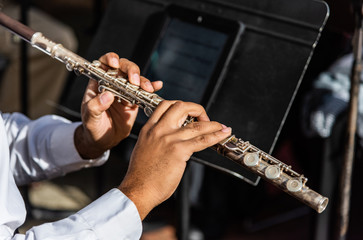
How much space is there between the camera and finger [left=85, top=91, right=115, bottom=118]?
103cm

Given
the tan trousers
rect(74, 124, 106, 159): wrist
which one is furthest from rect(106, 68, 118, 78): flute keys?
the tan trousers

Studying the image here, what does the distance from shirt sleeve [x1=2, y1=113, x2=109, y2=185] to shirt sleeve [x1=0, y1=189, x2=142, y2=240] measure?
0.36 metres

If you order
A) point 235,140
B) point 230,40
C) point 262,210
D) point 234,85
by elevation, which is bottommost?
point 262,210

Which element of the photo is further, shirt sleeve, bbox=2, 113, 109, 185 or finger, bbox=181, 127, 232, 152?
shirt sleeve, bbox=2, 113, 109, 185

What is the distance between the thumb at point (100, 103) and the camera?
1032 millimetres

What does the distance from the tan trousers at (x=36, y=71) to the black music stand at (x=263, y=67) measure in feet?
5.00

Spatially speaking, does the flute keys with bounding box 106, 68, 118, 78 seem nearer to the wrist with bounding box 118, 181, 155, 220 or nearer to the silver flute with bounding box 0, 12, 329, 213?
the silver flute with bounding box 0, 12, 329, 213

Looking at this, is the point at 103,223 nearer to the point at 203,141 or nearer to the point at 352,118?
the point at 203,141

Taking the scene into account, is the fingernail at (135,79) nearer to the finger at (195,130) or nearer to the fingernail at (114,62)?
the fingernail at (114,62)

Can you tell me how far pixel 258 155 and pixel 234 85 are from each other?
31cm

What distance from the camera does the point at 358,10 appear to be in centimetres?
120

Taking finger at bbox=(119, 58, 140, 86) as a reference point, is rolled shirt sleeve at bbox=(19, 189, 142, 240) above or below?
below

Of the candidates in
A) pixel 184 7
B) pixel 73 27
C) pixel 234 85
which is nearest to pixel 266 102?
pixel 234 85

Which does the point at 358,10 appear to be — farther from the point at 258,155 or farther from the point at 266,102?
the point at 258,155
